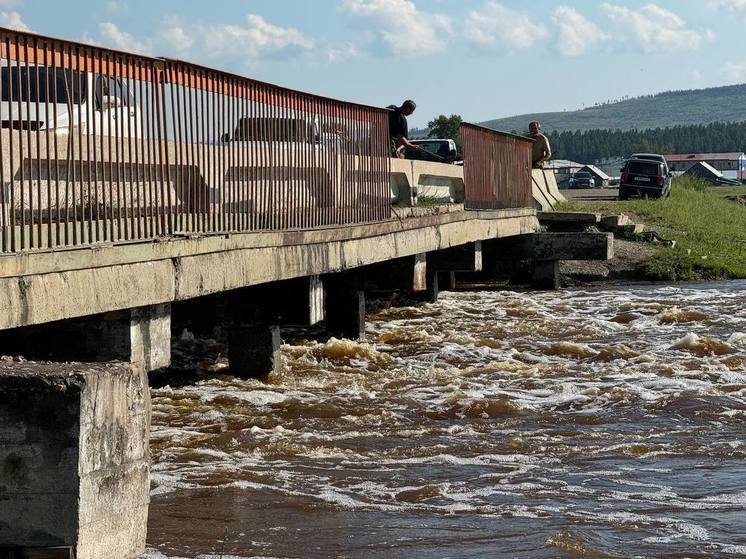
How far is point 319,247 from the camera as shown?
41.6ft

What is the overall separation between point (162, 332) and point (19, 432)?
165 inches

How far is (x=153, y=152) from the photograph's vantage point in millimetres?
9258

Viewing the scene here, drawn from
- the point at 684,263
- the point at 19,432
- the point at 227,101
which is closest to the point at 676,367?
the point at 227,101

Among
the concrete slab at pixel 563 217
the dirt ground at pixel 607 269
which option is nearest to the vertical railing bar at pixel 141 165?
the concrete slab at pixel 563 217

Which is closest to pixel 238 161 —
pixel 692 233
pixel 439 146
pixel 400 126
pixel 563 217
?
pixel 400 126

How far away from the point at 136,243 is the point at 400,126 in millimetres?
11525

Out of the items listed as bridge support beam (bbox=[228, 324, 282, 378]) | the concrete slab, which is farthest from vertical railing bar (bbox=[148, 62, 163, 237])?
the concrete slab

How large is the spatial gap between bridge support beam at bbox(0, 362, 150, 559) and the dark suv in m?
40.1

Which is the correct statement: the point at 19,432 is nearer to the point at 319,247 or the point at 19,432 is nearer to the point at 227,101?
the point at 227,101

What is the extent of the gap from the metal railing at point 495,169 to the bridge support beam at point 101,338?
10.1 metres

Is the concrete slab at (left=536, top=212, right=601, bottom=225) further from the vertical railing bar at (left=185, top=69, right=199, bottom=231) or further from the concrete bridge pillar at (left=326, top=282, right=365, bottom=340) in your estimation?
the vertical railing bar at (left=185, top=69, right=199, bottom=231)

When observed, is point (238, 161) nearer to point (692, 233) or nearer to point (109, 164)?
point (109, 164)

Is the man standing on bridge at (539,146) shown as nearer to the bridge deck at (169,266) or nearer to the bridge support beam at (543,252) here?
the bridge support beam at (543,252)

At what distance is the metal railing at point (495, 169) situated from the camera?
19156mm
